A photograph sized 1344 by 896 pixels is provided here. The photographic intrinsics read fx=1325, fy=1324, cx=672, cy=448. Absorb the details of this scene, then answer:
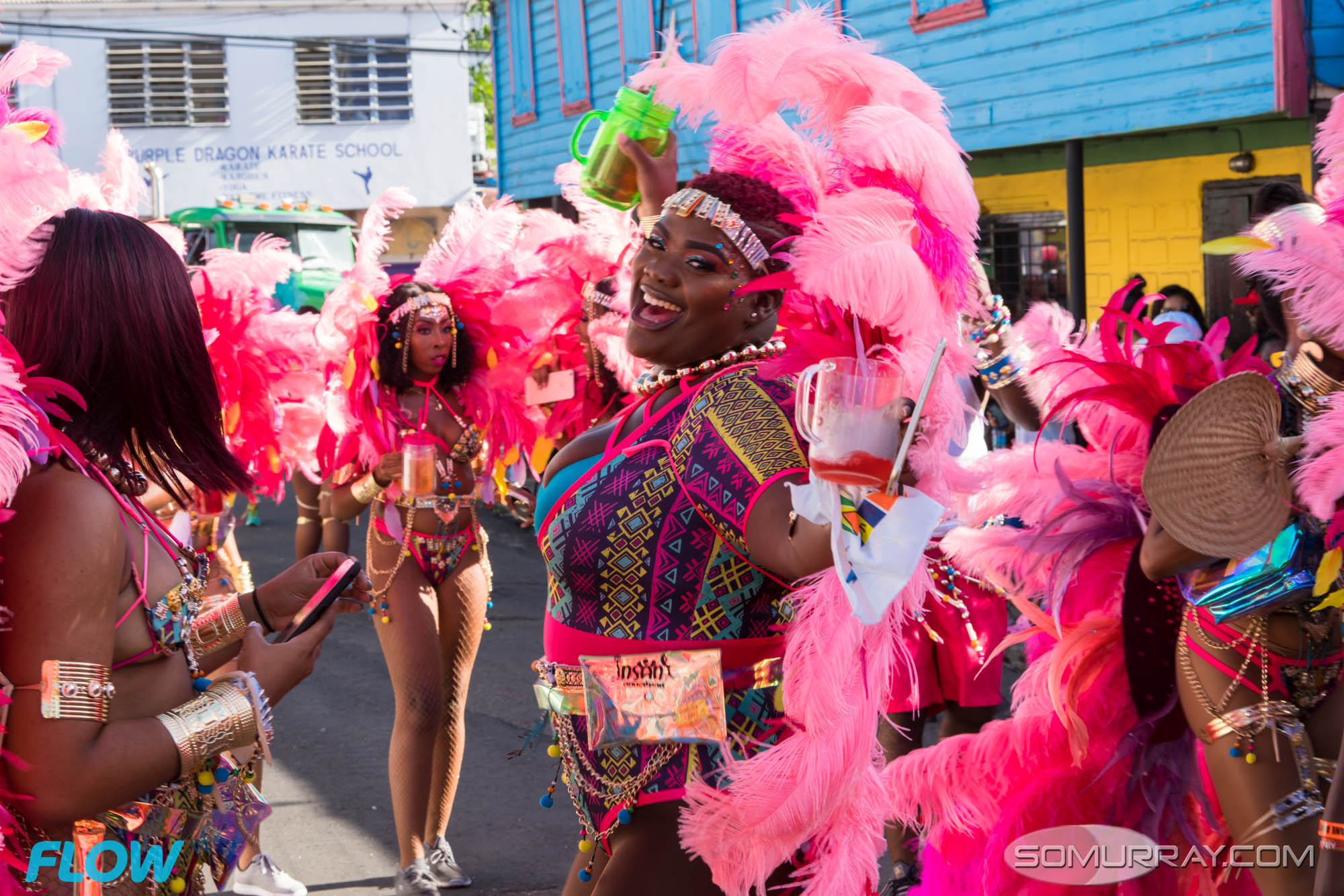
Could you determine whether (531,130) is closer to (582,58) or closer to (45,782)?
(582,58)

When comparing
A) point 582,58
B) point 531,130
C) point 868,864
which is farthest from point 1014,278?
point 868,864

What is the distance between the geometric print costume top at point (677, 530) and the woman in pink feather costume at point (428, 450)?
2190 millimetres

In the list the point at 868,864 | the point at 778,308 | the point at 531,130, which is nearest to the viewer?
the point at 868,864

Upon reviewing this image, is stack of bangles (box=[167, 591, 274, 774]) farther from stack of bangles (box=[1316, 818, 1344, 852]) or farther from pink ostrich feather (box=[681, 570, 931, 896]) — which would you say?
stack of bangles (box=[1316, 818, 1344, 852])

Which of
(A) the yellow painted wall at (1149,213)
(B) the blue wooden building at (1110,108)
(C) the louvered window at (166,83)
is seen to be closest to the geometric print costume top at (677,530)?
(B) the blue wooden building at (1110,108)

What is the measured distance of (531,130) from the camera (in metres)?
17.2

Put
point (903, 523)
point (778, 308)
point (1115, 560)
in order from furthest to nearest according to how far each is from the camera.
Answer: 1. point (1115, 560)
2. point (778, 308)
3. point (903, 523)

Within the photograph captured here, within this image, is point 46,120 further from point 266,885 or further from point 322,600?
point 266,885

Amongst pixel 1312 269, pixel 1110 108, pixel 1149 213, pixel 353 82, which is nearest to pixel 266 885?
pixel 1312 269

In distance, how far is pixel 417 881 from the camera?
4383 mm

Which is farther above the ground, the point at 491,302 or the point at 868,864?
the point at 491,302

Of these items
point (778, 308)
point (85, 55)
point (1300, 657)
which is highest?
point (85, 55)

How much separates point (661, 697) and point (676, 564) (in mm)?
241

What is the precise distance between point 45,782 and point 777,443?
122cm
